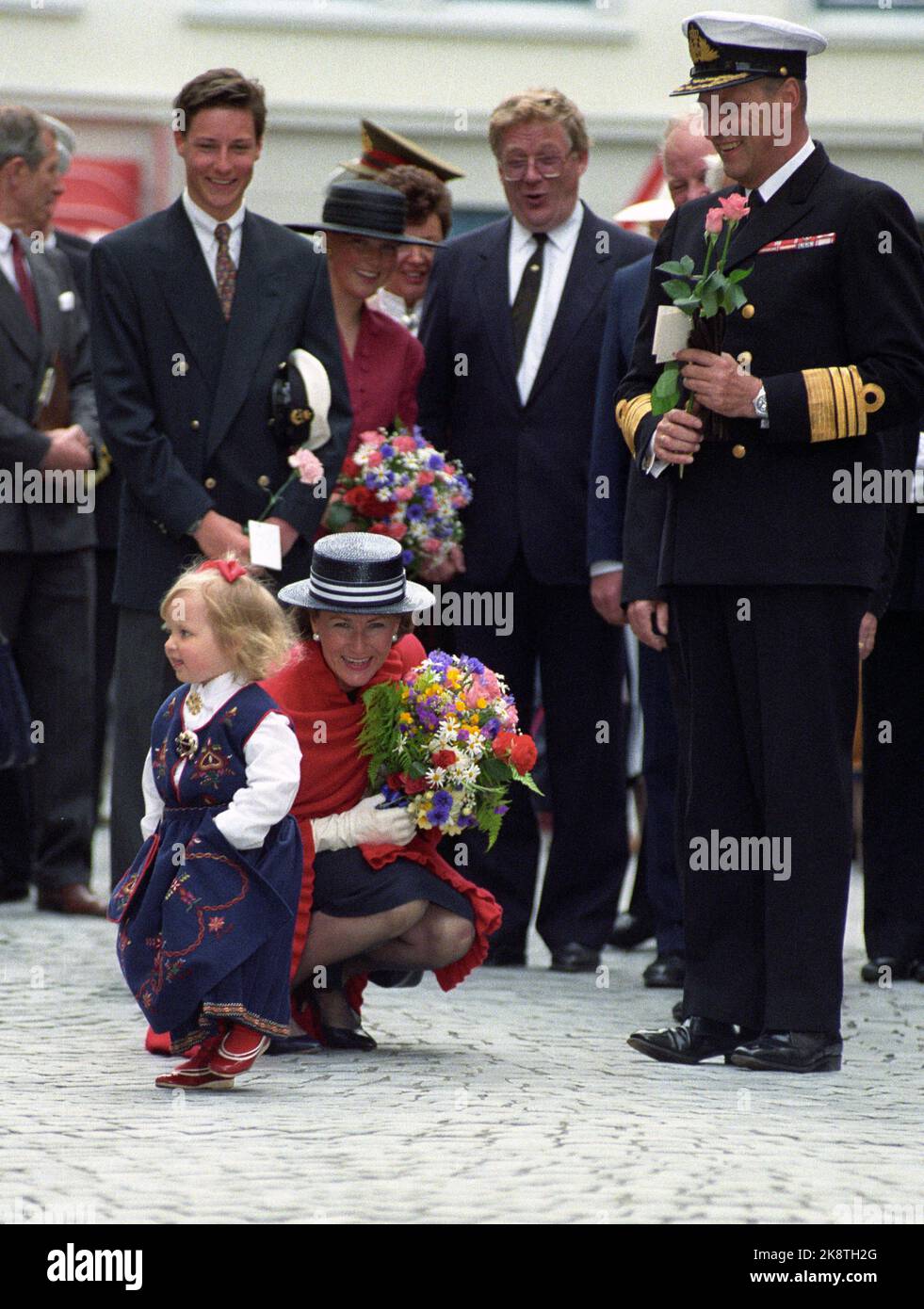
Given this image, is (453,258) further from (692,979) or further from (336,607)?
(692,979)

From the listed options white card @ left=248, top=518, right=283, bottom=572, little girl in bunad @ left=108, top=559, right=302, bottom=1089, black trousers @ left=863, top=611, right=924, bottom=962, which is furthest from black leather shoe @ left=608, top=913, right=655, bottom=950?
little girl in bunad @ left=108, top=559, right=302, bottom=1089

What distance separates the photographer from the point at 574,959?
820 cm

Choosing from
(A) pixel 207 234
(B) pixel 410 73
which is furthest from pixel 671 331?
(B) pixel 410 73

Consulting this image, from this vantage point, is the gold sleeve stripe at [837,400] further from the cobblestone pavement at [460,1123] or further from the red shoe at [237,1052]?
the red shoe at [237,1052]

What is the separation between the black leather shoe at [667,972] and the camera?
7957 mm

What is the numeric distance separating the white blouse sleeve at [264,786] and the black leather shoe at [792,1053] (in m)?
1.31

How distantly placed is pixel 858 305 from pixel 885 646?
7.48 feet

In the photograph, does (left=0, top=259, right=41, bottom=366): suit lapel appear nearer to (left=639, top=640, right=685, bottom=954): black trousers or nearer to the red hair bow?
(left=639, top=640, right=685, bottom=954): black trousers

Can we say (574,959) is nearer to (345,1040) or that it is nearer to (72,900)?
(345,1040)

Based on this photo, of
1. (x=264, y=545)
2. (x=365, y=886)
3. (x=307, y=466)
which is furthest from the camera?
(x=307, y=466)

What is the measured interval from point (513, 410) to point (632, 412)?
1.51 meters

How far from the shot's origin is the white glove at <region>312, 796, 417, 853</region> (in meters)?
6.51

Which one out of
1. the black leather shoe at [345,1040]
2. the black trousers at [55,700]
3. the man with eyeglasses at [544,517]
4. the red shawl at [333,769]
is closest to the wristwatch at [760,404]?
the red shawl at [333,769]

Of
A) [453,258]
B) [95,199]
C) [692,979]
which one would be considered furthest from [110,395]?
[95,199]
